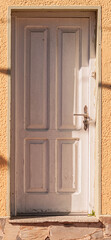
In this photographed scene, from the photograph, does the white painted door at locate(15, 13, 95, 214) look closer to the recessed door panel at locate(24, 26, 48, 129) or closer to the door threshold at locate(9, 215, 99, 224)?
the recessed door panel at locate(24, 26, 48, 129)

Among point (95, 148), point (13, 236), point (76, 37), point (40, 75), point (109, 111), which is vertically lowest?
point (13, 236)

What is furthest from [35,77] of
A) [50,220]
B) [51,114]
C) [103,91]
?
[50,220]

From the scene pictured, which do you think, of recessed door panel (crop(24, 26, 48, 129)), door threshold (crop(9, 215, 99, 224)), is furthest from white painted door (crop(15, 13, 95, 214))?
door threshold (crop(9, 215, 99, 224))

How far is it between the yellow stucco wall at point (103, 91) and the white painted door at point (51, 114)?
25cm

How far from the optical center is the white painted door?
5816 millimetres

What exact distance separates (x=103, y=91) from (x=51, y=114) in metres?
0.71

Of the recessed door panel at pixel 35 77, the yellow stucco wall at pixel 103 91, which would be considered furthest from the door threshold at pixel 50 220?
the recessed door panel at pixel 35 77

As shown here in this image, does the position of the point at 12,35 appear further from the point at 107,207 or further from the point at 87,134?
the point at 107,207

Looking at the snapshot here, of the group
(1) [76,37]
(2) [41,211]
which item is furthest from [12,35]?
(2) [41,211]

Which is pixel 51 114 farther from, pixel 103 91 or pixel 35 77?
pixel 103 91

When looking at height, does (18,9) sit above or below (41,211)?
above

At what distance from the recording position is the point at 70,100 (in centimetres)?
587

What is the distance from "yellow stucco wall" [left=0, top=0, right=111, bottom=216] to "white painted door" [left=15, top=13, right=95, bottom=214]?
0.82ft

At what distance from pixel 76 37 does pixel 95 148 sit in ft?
4.49
